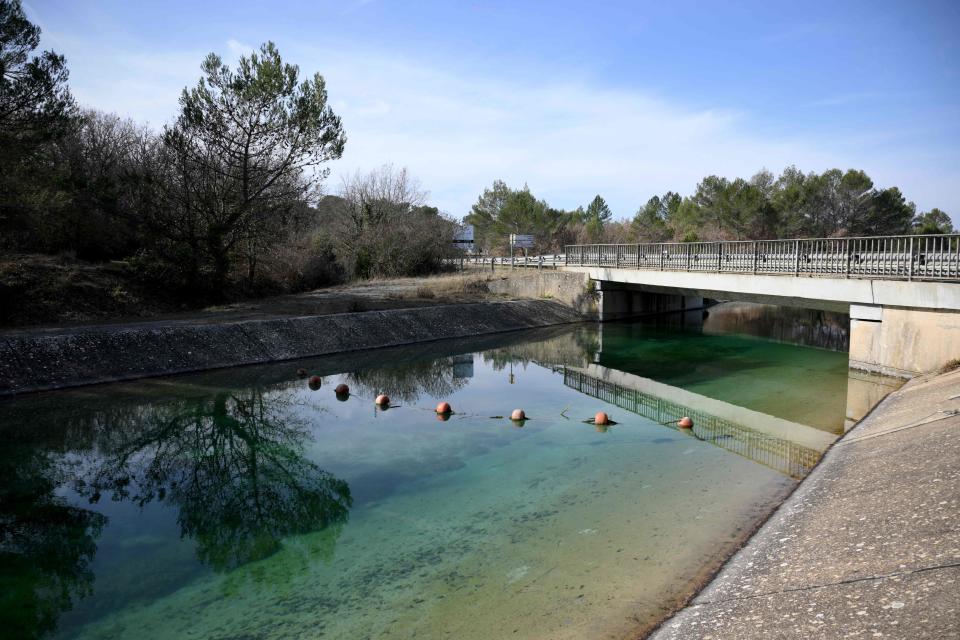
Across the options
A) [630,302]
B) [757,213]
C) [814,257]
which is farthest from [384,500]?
[757,213]

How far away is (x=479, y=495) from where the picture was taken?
31.4 ft

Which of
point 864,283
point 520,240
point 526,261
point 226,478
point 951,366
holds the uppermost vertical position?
point 520,240

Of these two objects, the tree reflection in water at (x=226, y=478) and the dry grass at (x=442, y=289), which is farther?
the dry grass at (x=442, y=289)

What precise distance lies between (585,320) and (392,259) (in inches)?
593

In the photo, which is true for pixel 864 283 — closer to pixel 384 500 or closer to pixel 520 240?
pixel 384 500

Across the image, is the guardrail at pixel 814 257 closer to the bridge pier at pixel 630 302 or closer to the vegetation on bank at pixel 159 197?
the bridge pier at pixel 630 302

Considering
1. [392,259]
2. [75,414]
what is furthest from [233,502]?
[392,259]

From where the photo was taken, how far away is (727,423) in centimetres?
1388

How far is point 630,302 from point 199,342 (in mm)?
24070

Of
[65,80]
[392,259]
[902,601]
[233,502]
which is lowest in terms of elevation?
[233,502]

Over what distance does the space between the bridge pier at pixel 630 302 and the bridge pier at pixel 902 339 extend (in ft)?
43.7

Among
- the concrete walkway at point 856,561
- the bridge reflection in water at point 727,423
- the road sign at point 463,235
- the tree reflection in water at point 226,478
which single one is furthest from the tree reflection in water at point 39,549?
the road sign at point 463,235

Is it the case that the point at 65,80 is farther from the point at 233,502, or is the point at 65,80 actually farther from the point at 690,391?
the point at 690,391

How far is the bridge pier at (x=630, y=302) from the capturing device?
110 ft
